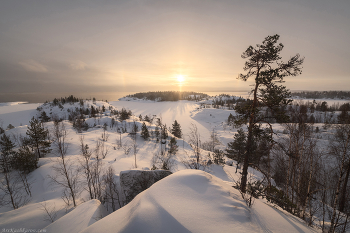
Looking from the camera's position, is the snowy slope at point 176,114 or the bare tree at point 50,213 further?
the snowy slope at point 176,114

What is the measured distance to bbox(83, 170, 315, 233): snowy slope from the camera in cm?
327

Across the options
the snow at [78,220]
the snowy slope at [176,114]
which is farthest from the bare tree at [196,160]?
the snowy slope at [176,114]

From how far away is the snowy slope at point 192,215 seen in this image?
129 inches

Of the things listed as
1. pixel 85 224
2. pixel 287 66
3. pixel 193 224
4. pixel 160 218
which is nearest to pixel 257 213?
pixel 193 224

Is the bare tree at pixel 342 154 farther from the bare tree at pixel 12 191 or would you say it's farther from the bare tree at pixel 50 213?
the bare tree at pixel 12 191

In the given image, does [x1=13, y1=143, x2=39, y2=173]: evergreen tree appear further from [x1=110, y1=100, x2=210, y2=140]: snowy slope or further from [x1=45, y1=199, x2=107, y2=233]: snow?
[x1=110, y1=100, x2=210, y2=140]: snowy slope

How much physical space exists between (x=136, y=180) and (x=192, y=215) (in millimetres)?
9138

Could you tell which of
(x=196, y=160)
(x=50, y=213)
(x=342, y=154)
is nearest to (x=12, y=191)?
(x=50, y=213)

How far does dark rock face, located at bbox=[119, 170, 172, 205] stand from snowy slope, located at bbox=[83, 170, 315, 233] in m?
6.81

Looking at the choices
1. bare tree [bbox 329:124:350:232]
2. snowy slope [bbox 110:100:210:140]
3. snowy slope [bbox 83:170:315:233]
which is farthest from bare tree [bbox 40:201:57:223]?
snowy slope [bbox 110:100:210:140]

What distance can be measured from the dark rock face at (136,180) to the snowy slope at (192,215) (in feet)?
22.3

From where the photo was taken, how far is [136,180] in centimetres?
1119

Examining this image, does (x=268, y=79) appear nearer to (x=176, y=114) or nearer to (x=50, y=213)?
(x=50, y=213)

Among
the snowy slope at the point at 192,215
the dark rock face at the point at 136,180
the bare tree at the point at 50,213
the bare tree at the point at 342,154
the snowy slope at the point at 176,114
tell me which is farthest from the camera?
the snowy slope at the point at 176,114
